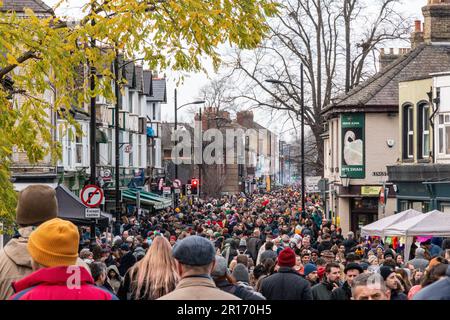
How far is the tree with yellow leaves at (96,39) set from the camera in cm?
1394

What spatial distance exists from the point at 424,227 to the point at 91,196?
320 inches

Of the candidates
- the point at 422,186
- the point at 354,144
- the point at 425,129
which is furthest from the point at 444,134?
the point at 354,144

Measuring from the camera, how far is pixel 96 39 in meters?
14.9

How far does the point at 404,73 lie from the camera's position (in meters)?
45.9

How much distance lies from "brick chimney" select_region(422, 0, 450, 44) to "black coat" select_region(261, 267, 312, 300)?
3182 centimetres

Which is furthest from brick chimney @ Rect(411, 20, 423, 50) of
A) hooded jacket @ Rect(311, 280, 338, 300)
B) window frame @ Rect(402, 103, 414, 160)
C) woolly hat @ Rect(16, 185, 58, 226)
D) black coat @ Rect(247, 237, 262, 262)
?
woolly hat @ Rect(16, 185, 58, 226)

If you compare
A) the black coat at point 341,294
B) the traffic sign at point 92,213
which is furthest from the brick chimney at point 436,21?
the black coat at point 341,294

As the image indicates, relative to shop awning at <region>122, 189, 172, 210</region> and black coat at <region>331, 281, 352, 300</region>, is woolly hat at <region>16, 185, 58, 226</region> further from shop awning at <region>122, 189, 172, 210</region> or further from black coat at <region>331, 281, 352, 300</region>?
shop awning at <region>122, 189, 172, 210</region>

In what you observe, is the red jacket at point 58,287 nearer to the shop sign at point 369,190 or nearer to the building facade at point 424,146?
the building facade at point 424,146

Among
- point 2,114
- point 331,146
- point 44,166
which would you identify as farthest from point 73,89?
point 331,146

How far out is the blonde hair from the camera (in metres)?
9.55

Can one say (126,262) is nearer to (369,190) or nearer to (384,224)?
(384,224)
